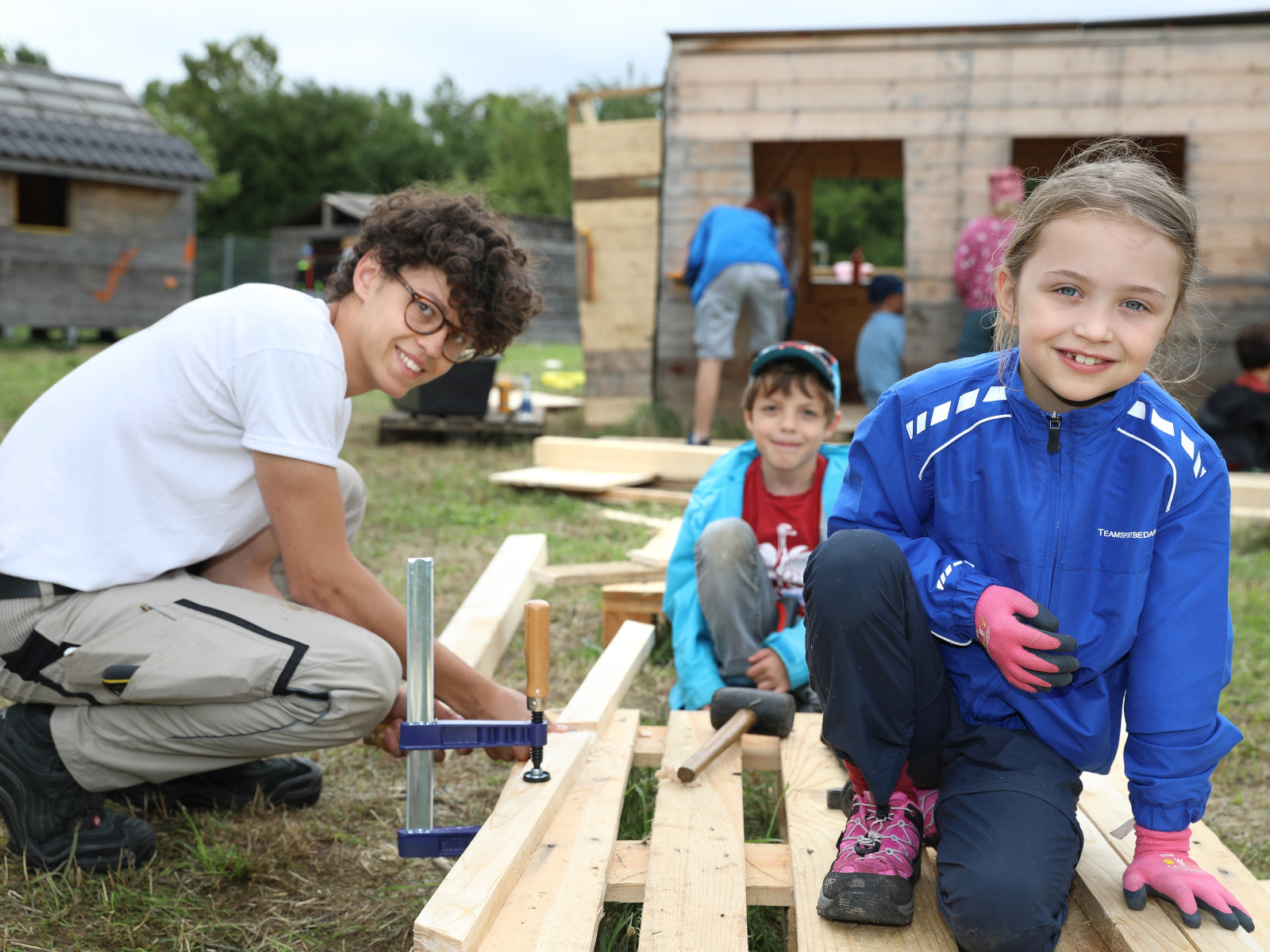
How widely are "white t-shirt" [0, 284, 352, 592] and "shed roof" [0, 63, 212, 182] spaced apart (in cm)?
1454

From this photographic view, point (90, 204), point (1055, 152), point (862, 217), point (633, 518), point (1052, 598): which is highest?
point (862, 217)

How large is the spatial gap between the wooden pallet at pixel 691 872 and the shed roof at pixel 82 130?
15.3m

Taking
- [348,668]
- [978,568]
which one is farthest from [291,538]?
[978,568]

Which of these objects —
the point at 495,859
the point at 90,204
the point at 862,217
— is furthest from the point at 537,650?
the point at 862,217

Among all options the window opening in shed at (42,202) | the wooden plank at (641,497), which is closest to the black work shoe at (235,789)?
the wooden plank at (641,497)

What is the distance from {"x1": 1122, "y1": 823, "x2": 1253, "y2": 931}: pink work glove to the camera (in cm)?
167

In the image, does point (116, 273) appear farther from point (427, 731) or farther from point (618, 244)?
point (427, 731)

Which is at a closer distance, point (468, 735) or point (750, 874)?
point (750, 874)

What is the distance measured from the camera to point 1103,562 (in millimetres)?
1759

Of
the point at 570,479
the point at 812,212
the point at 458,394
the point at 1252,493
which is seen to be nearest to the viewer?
the point at 1252,493

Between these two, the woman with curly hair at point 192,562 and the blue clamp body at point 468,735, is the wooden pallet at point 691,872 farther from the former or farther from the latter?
the woman with curly hair at point 192,562

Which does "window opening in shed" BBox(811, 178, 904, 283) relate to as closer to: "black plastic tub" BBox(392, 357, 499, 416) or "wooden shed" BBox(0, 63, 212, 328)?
"wooden shed" BBox(0, 63, 212, 328)

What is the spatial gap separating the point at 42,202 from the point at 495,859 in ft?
61.6

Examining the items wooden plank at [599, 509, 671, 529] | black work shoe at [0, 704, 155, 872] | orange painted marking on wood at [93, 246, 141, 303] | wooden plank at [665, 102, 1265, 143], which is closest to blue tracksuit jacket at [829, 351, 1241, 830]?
black work shoe at [0, 704, 155, 872]
